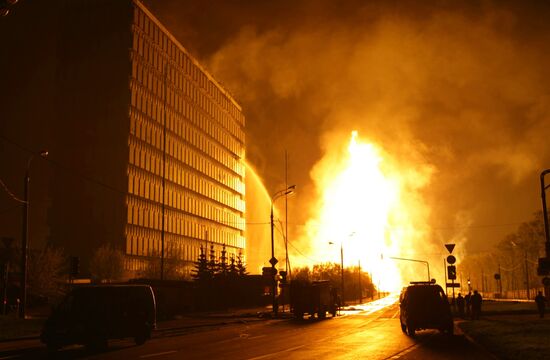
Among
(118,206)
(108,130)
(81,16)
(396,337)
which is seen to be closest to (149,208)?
(118,206)

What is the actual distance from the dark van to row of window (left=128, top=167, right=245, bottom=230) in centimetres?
6545

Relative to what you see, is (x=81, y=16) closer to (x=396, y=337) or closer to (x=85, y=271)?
(x=85, y=271)

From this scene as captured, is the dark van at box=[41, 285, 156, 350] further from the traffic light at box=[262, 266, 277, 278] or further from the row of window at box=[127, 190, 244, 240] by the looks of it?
the row of window at box=[127, 190, 244, 240]

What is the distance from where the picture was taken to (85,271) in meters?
82.3

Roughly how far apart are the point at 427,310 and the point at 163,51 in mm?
82853

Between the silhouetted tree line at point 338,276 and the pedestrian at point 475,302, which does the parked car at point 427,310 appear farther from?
the silhouetted tree line at point 338,276

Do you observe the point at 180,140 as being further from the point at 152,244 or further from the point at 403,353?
the point at 403,353

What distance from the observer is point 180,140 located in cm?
10319

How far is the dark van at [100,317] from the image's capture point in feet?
64.0

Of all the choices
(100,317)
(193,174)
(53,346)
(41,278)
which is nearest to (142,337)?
(100,317)

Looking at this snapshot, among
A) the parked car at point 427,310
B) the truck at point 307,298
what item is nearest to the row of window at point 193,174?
the truck at point 307,298

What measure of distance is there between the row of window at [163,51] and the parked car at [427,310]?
74017 mm

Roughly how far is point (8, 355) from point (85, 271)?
65.9 metres

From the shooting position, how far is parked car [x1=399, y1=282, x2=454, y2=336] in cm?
2516
